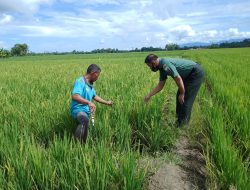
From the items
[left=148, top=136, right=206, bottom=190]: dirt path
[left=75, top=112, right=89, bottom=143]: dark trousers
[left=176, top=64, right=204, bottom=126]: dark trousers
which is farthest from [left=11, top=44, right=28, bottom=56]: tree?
[left=148, top=136, right=206, bottom=190]: dirt path

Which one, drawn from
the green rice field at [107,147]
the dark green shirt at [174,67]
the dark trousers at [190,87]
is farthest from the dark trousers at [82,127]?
the dark trousers at [190,87]

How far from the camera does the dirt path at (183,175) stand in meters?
3.71

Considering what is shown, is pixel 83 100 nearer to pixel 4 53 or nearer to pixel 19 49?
pixel 4 53

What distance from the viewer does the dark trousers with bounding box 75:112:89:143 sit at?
14.9 ft

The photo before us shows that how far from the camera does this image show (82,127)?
456 cm

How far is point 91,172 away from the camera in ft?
9.75

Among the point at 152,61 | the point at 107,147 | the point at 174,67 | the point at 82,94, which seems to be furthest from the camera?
the point at 174,67

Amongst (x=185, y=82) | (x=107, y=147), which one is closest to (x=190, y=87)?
(x=185, y=82)

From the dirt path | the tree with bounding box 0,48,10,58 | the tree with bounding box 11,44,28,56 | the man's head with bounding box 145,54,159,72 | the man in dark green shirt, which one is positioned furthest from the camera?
the tree with bounding box 11,44,28,56

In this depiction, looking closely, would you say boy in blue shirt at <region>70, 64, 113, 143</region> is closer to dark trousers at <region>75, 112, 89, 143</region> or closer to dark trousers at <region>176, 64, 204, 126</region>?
dark trousers at <region>75, 112, 89, 143</region>

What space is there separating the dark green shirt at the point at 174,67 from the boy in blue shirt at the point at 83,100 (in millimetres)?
1217

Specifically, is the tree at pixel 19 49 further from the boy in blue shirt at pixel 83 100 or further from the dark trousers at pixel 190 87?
the boy in blue shirt at pixel 83 100

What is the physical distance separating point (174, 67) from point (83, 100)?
5.44 ft

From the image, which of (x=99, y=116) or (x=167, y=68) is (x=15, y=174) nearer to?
(x=99, y=116)
